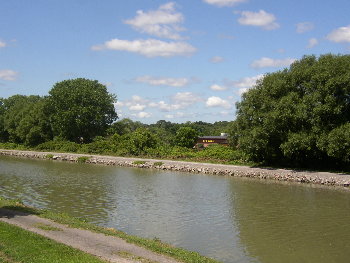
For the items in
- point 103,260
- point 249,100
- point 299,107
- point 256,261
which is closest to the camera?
point 103,260

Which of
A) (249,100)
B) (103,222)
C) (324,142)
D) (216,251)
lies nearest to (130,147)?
(249,100)

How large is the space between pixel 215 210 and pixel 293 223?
15.8 ft

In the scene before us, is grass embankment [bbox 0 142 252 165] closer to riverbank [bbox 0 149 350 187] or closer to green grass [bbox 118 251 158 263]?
riverbank [bbox 0 149 350 187]

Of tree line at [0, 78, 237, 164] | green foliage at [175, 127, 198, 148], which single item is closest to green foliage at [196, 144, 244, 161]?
tree line at [0, 78, 237, 164]

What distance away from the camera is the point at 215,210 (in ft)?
76.8

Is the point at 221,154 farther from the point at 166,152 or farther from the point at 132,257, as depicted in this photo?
the point at 132,257

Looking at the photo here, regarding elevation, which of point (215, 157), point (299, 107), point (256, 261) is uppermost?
point (299, 107)

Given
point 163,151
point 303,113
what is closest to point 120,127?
point 163,151

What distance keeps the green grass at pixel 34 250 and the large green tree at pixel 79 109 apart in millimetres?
62587

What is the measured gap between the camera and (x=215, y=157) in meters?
52.2

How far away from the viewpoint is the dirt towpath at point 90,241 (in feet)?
40.1

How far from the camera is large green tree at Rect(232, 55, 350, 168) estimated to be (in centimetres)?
3541

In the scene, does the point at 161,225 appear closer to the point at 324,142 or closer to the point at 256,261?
the point at 256,261

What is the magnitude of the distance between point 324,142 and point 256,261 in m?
23.5
